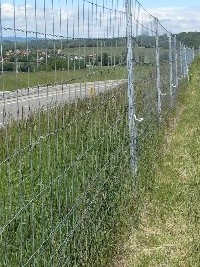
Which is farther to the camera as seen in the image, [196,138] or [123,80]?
[196,138]

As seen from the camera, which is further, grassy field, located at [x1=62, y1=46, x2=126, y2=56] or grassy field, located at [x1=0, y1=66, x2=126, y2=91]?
grassy field, located at [x1=62, y1=46, x2=126, y2=56]

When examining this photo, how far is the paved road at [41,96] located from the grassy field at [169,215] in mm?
1315

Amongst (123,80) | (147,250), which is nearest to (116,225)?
(147,250)

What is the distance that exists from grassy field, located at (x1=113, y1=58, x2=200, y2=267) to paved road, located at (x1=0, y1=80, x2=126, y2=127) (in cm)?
131

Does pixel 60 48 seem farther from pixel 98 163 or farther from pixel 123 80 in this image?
pixel 123 80

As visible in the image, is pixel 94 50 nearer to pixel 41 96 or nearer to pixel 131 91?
pixel 41 96

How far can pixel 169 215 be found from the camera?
5914 millimetres

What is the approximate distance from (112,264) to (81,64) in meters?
1.60

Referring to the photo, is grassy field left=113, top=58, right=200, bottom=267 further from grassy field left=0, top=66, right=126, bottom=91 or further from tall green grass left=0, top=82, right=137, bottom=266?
grassy field left=0, top=66, right=126, bottom=91

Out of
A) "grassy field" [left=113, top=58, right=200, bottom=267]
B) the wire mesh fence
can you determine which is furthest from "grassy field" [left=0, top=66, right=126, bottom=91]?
"grassy field" [left=113, top=58, right=200, bottom=267]

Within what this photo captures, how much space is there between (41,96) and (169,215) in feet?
9.07

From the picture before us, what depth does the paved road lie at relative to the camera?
2.67 meters

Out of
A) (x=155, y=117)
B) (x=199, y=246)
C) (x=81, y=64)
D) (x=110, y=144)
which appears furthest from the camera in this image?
(x=155, y=117)

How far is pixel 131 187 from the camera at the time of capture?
237 inches
